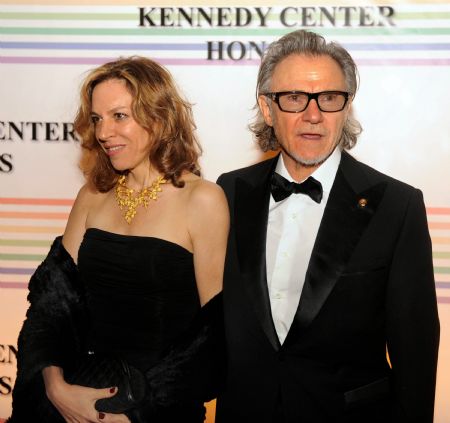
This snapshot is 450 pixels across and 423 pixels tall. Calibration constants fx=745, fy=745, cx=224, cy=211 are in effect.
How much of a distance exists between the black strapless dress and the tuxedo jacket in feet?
0.53

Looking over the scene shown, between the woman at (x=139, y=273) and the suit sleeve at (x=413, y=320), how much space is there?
0.54 metres

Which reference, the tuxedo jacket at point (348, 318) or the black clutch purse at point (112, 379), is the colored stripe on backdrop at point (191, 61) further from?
the black clutch purse at point (112, 379)

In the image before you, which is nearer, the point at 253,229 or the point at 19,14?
the point at 253,229

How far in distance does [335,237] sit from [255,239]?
25 cm

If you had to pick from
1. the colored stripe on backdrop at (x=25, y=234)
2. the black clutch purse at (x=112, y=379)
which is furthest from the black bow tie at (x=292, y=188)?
the colored stripe on backdrop at (x=25, y=234)

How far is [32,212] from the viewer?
3.41m

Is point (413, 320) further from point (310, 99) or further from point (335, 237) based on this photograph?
point (310, 99)

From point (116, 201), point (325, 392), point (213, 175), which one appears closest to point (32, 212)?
point (213, 175)

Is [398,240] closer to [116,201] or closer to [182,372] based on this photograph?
[182,372]

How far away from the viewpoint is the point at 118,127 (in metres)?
2.26

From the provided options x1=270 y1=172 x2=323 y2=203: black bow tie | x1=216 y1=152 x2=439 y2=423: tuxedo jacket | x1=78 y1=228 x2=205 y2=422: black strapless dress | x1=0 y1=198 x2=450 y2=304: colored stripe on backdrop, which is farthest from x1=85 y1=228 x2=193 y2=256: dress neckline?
x1=0 y1=198 x2=450 y2=304: colored stripe on backdrop

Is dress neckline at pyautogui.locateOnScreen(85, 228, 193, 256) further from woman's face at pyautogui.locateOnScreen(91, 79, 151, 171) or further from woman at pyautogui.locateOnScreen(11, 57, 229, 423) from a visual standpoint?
woman's face at pyautogui.locateOnScreen(91, 79, 151, 171)

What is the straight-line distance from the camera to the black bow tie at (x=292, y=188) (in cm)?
229

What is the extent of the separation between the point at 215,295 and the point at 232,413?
1.31ft
